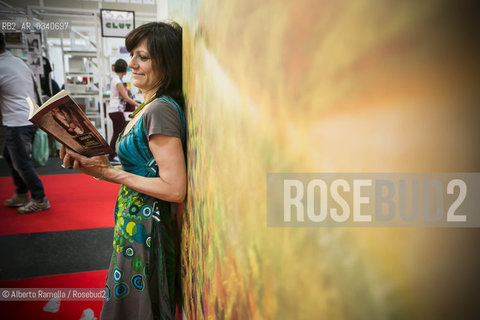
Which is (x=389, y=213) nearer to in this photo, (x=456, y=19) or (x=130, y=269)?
(x=456, y=19)

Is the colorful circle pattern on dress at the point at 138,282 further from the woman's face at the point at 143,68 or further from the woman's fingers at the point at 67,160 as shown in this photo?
the woman's face at the point at 143,68

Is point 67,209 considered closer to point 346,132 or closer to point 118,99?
point 118,99

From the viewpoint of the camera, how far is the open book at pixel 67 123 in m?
1.07

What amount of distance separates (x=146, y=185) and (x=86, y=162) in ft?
1.02

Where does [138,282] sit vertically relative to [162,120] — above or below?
below

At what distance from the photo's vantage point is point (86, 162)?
126cm

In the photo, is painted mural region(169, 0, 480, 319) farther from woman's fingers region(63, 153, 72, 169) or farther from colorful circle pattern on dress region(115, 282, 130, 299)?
woman's fingers region(63, 153, 72, 169)

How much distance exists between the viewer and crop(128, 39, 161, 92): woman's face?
4.05 feet

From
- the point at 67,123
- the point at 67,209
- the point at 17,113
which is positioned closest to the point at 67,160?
the point at 67,123

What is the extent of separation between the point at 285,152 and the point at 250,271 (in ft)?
0.74

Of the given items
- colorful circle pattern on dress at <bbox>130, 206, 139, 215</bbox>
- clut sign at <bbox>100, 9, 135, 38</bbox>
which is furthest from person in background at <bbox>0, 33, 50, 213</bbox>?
clut sign at <bbox>100, 9, 135, 38</bbox>

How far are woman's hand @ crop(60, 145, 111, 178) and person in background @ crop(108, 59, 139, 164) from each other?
3272mm

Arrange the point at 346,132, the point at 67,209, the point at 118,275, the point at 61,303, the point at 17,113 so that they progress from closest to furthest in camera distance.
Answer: the point at 346,132 → the point at 118,275 → the point at 61,303 → the point at 17,113 → the point at 67,209

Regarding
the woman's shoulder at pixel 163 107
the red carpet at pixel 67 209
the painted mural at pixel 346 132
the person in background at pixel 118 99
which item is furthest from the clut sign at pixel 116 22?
the painted mural at pixel 346 132
